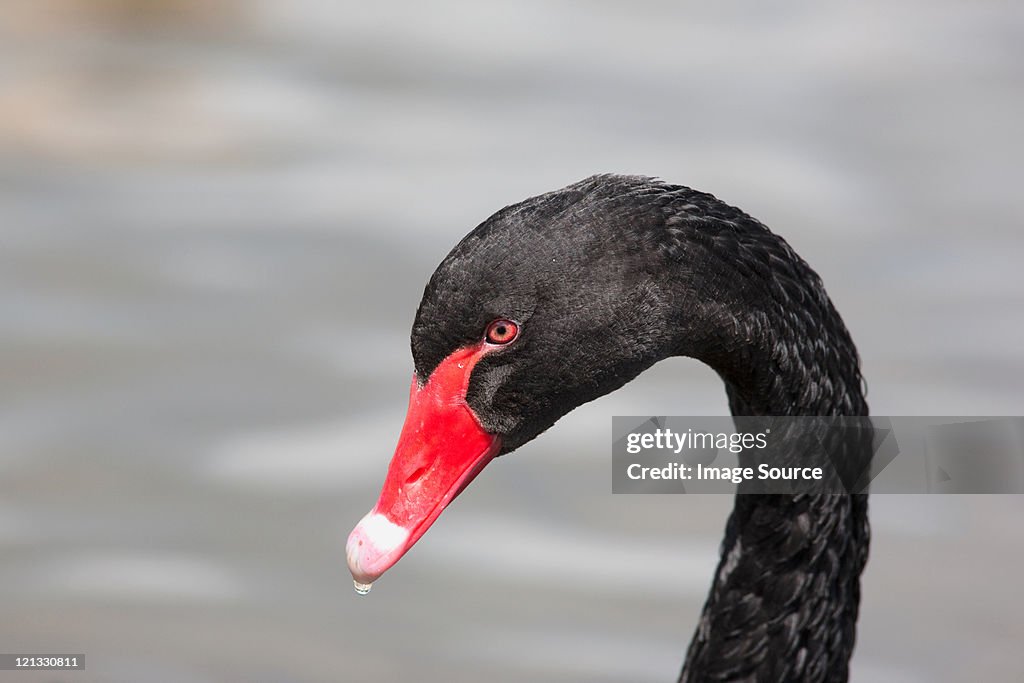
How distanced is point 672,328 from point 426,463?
0.55 metres

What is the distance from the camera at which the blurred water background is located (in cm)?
487

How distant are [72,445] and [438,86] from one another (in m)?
2.32

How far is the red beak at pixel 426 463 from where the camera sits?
310 centimetres

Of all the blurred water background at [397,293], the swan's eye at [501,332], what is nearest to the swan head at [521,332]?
the swan's eye at [501,332]

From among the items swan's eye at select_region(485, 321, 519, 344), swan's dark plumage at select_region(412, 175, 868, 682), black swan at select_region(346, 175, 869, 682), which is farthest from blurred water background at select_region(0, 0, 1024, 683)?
swan's eye at select_region(485, 321, 519, 344)

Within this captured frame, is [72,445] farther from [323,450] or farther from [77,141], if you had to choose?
[77,141]

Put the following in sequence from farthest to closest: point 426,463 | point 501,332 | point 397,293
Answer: point 397,293 < point 426,463 < point 501,332

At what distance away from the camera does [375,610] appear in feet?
16.1

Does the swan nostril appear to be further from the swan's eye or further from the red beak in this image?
the swan's eye

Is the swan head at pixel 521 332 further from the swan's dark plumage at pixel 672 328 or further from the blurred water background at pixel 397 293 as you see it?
the blurred water background at pixel 397 293

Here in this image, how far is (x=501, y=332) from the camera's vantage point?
9.88ft

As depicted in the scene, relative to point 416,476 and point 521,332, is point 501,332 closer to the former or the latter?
point 521,332

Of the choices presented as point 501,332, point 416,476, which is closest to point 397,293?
point 416,476

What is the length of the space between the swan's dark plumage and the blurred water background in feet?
4.59
